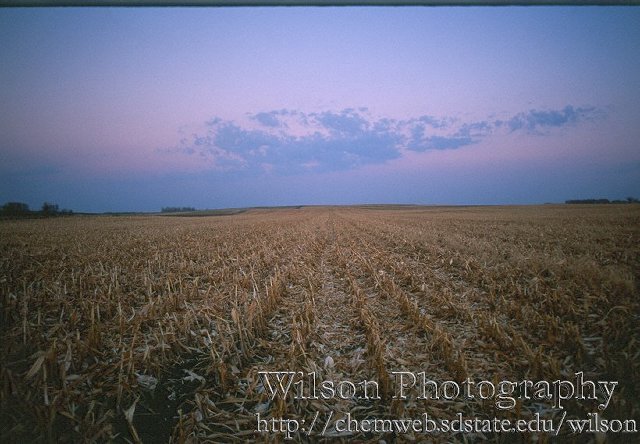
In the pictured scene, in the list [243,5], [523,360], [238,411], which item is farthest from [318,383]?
[243,5]

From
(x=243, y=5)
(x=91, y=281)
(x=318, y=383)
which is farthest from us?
(x=91, y=281)

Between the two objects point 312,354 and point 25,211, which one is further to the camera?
point 25,211

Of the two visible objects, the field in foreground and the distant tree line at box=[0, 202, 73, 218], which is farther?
the distant tree line at box=[0, 202, 73, 218]

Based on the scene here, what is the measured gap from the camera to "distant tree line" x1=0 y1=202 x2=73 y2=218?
22100 millimetres

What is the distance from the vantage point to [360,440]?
2.03 meters

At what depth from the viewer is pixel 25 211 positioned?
1023 inches

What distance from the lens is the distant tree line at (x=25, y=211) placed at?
22.1 metres

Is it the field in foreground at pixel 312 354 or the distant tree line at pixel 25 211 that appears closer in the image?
the field in foreground at pixel 312 354

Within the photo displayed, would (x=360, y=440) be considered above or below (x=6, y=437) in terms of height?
below

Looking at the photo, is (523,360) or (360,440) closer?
(360,440)

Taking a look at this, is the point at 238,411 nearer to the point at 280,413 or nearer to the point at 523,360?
the point at 280,413

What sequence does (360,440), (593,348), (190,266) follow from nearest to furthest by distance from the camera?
(360,440) < (593,348) < (190,266)

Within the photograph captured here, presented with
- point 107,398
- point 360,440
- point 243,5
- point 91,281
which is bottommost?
point 360,440

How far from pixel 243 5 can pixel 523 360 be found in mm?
5126
